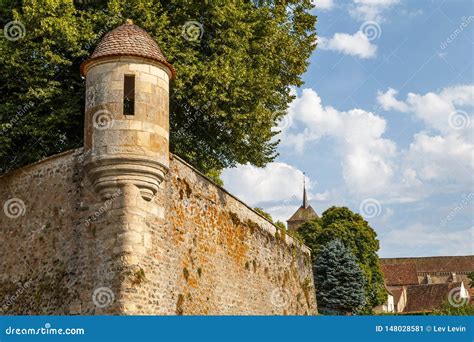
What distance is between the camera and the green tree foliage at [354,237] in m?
49.4

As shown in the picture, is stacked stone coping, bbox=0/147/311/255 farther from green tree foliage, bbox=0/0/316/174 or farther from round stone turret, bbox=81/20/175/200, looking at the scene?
green tree foliage, bbox=0/0/316/174

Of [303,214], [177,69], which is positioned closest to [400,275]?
[303,214]

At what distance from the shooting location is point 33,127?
18.4m

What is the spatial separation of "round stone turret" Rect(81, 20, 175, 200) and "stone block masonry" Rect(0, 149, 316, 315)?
1.41 ft

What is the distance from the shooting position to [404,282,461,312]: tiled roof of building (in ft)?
227

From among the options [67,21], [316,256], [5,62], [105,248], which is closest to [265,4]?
[67,21]

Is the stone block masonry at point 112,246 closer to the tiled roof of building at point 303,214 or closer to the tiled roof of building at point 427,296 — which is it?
the tiled roof of building at point 427,296

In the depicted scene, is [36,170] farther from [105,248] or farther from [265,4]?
[265,4]

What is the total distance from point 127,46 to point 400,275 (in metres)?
83.7

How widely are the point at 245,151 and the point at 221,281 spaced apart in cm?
518

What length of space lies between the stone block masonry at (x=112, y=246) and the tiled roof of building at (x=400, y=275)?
75057 millimetres

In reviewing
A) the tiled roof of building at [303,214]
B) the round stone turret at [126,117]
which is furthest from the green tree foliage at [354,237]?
the round stone turret at [126,117]

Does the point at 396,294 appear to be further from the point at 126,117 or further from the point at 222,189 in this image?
the point at 126,117

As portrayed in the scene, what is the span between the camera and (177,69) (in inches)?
754
